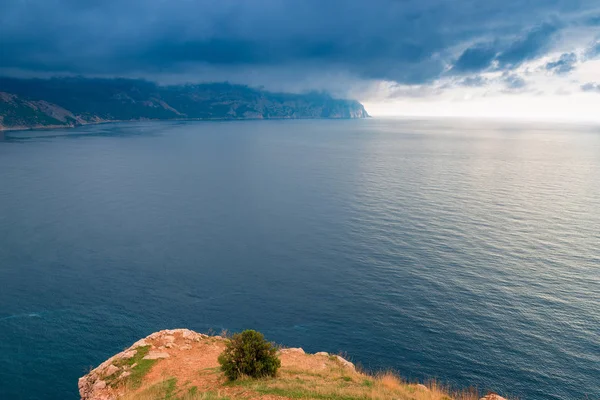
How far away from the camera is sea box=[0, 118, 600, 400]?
4747 cm

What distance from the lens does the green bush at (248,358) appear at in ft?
107

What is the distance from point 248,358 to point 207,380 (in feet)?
15.6

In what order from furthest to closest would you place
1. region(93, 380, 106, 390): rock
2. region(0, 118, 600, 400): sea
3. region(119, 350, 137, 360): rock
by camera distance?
region(0, 118, 600, 400): sea → region(119, 350, 137, 360): rock → region(93, 380, 106, 390): rock

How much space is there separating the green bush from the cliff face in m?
0.86

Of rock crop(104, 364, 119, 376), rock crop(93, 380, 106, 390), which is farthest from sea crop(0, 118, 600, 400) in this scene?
rock crop(93, 380, 106, 390)

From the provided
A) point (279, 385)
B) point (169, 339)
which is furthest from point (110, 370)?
point (279, 385)

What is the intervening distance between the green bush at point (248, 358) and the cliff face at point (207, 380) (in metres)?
0.86

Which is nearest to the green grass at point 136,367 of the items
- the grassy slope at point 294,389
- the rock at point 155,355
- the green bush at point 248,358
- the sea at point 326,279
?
the rock at point 155,355

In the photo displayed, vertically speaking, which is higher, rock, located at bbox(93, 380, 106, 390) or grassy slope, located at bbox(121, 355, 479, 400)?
grassy slope, located at bbox(121, 355, 479, 400)

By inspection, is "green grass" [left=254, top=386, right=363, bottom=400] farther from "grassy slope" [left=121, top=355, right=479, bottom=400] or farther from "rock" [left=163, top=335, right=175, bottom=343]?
"rock" [left=163, top=335, right=175, bottom=343]

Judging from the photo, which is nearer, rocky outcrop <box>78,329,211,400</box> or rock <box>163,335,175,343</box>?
rocky outcrop <box>78,329,211,400</box>

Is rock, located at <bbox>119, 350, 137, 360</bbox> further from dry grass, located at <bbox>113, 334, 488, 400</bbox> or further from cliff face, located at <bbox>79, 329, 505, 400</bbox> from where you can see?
dry grass, located at <bbox>113, 334, 488, 400</bbox>

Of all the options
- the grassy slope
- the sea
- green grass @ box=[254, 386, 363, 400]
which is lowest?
the sea

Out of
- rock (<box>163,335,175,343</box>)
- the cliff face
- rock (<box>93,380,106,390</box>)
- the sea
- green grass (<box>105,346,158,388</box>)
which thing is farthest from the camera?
the sea
